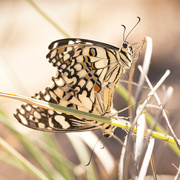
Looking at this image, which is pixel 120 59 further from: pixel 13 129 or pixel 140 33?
pixel 140 33

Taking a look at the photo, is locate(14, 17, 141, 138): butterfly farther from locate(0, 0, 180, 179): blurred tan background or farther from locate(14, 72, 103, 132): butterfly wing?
locate(0, 0, 180, 179): blurred tan background

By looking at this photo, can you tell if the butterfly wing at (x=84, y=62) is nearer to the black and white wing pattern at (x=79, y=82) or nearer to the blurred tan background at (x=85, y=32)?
the black and white wing pattern at (x=79, y=82)

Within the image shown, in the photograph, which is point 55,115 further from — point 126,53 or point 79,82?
point 126,53

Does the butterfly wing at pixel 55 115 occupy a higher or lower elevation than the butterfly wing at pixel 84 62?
lower

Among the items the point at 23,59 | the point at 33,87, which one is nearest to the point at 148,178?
the point at 33,87

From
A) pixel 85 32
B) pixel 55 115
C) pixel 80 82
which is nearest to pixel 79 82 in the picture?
pixel 80 82

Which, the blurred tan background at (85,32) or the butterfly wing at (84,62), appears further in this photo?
the blurred tan background at (85,32)

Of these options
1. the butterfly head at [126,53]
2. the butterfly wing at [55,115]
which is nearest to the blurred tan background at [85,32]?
the butterfly wing at [55,115]
